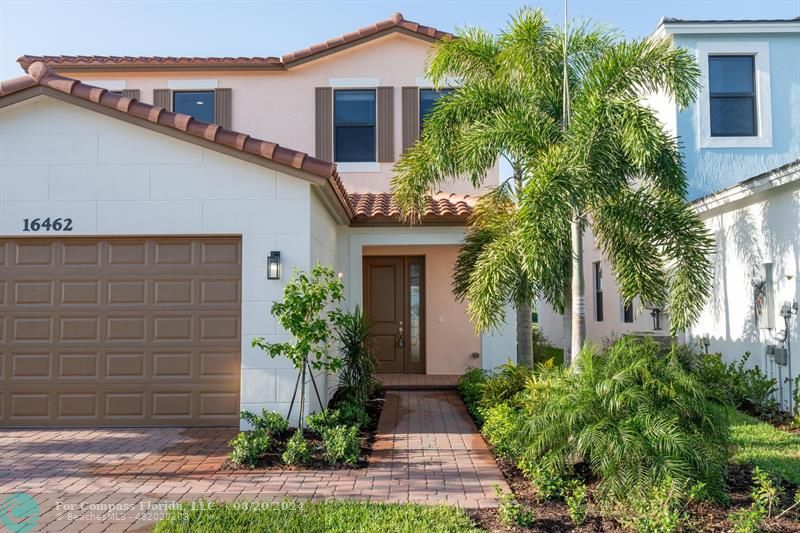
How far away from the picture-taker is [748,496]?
5.63 metres

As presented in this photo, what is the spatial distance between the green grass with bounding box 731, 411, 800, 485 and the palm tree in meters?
1.57

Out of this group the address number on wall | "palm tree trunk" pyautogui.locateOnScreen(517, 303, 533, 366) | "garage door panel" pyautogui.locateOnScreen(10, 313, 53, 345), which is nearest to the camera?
the address number on wall

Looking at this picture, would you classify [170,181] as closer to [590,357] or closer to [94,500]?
[94,500]

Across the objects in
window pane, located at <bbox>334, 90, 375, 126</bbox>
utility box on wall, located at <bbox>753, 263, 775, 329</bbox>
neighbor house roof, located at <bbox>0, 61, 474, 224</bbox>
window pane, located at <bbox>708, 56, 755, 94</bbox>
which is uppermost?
window pane, located at <bbox>708, 56, 755, 94</bbox>

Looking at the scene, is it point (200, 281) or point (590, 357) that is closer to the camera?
point (590, 357)

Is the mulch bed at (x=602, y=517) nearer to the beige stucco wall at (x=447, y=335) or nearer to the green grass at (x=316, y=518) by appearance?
the green grass at (x=316, y=518)

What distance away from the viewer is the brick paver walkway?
5.60 metres

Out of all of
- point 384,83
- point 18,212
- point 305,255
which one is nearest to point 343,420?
point 305,255

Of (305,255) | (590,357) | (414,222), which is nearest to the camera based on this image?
(590,357)

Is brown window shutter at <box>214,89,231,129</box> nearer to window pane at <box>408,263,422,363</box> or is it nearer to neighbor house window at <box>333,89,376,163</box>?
neighbor house window at <box>333,89,376,163</box>

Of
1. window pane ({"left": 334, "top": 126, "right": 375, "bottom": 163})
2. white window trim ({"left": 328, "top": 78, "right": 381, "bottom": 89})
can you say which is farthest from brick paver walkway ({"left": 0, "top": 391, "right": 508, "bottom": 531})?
white window trim ({"left": 328, "top": 78, "right": 381, "bottom": 89})

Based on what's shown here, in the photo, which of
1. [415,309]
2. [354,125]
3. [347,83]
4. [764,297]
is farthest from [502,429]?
[347,83]

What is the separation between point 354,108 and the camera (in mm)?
14250

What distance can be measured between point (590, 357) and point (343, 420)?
391 cm
